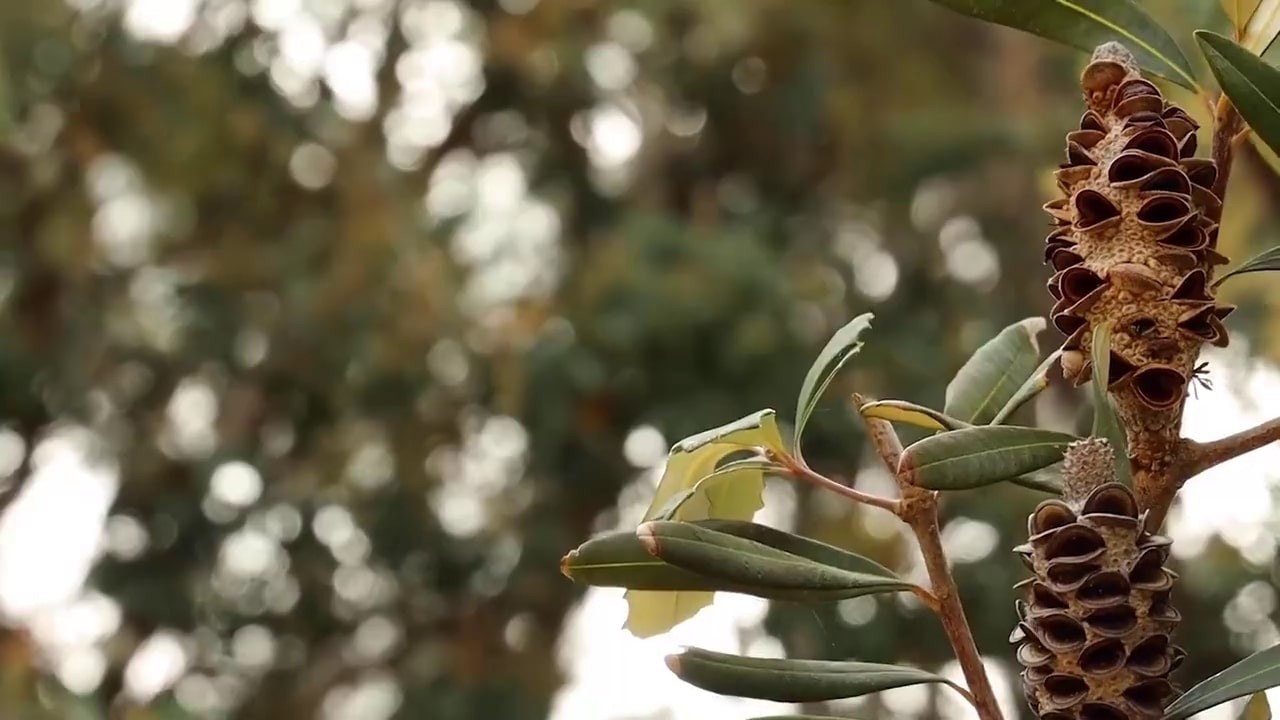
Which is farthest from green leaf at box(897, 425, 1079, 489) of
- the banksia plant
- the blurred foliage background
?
the blurred foliage background

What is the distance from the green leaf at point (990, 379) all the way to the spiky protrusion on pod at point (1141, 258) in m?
0.06

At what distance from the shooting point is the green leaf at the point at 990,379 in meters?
0.35

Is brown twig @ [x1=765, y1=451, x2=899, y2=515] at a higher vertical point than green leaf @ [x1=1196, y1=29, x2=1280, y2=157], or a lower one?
lower

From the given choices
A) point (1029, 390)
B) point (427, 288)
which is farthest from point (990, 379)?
point (427, 288)

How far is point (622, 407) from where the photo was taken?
1391 mm

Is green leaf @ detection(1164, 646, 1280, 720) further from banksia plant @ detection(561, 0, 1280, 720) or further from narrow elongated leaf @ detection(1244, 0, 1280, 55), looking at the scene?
narrow elongated leaf @ detection(1244, 0, 1280, 55)

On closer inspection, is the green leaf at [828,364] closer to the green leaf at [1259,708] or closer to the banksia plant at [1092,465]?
the banksia plant at [1092,465]

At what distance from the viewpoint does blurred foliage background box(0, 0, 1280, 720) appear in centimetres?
142

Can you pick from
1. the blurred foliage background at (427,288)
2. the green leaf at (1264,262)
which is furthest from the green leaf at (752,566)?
the blurred foliage background at (427,288)

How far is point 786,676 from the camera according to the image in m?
0.29

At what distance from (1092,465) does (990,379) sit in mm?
94

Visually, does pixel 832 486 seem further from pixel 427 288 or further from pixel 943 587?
pixel 427 288

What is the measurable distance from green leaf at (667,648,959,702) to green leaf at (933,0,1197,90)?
157 millimetres

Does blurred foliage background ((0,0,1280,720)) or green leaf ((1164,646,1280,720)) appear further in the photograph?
blurred foliage background ((0,0,1280,720))
